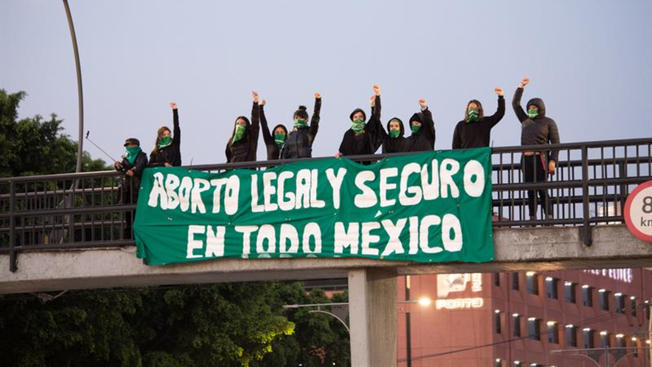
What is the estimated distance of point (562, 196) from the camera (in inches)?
806

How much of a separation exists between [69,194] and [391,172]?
589 centimetres

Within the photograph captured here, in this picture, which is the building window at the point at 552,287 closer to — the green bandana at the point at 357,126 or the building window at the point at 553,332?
the building window at the point at 553,332

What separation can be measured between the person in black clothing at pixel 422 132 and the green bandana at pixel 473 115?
657 millimetres

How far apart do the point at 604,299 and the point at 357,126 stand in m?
90.3

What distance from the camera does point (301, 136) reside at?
22.0 metres

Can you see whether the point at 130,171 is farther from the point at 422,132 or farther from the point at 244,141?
the point at 422,132

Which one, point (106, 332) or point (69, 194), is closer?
point (69, 194)

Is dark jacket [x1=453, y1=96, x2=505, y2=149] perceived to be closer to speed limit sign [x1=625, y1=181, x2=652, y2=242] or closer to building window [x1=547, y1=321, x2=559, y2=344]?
speed limit sign [x1=625, y1=181, x2=652, y2=242]

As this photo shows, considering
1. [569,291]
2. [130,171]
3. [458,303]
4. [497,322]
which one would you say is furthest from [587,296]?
[130,171]

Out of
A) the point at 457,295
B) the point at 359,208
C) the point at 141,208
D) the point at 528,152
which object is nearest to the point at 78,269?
the point at 141,208

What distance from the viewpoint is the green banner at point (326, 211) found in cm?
2045

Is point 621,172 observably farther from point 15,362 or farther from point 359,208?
point 15,362

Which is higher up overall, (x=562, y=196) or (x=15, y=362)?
(x=562, y=196)

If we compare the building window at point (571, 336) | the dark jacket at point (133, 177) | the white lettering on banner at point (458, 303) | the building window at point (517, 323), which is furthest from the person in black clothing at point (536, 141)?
the building window at point (571, 336)
